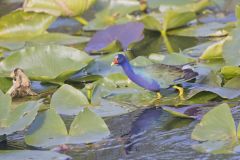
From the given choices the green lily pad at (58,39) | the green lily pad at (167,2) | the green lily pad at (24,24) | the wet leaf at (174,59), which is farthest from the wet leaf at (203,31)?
the green lily pad at (24,24)

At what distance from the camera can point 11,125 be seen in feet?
8.21

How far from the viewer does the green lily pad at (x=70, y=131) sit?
8.19ft

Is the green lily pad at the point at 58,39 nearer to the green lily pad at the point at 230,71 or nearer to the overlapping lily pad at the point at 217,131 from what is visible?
the green lily pad at the point at 230,71

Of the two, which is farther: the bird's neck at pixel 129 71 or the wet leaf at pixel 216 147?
the bird's neck at pixel 129 71

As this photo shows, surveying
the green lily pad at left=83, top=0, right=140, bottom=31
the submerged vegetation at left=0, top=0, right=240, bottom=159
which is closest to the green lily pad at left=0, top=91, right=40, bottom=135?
the submerged vegetation at left=0, top=0, right=240, bottom=159

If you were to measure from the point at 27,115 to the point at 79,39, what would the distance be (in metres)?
1.77

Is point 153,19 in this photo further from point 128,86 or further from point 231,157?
point 231,157

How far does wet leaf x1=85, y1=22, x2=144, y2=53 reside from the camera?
153 inches

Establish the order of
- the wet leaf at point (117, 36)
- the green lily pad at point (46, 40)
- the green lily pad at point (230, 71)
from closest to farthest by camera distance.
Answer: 1. the green lily pad at point (230, 71)
2. the wet leaf at point (117, 36)
3. the green lily pad at point (46, 40)

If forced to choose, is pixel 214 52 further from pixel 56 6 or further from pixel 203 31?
pixel 56 6

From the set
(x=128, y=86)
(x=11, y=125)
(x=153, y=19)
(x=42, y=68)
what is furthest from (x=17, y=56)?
(x=153, y=19)

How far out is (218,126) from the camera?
236cm

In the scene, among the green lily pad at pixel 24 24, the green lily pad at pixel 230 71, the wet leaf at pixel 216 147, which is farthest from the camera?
the green lily pad at pixel 24 24

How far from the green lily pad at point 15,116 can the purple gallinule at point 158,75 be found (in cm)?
56
